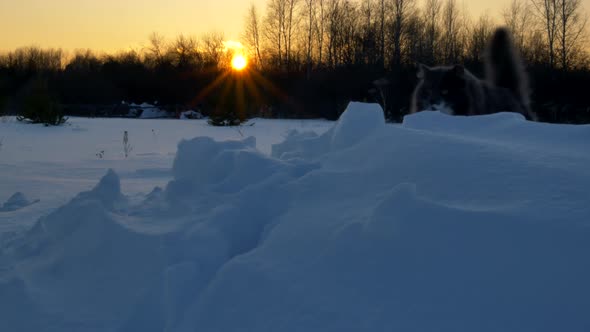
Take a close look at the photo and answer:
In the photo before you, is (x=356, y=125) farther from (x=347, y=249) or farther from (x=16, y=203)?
(x=16, y=203)

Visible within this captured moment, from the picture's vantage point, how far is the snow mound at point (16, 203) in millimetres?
2977

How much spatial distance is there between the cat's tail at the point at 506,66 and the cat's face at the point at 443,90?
0.46m

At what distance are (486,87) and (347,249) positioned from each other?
13.7 feet

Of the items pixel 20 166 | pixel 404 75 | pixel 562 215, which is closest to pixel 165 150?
pixel 20 166

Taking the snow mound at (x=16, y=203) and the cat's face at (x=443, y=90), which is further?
the cat's face at (x=443, y=90)

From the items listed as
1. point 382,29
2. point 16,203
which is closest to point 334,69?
point 382,29

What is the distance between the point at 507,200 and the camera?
134 cm

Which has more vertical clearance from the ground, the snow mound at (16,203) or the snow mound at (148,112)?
the snow mound at (148,112)

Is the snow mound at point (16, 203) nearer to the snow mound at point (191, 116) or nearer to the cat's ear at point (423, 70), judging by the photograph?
the cat's ear at point (423, 70)

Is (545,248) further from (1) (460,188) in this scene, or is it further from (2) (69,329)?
(2) (69,329)

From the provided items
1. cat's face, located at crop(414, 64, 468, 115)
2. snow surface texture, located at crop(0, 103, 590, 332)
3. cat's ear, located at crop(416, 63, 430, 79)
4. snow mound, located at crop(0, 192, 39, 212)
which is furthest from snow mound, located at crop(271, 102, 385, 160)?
cat's ear, located at crop(416, 63, 430, 79)

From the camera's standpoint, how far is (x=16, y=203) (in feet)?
10.1

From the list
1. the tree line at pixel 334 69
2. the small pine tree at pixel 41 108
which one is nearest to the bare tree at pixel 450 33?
the tree line at pixel 334 69

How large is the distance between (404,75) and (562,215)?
52.3ft
